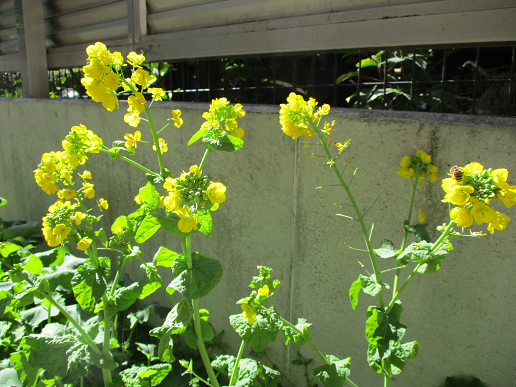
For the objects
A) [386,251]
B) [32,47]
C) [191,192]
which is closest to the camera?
[191,192]

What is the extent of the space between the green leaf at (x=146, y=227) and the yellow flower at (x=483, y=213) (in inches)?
37.5

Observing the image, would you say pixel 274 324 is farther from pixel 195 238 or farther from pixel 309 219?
pixel 195 238

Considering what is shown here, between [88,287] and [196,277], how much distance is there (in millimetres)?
539

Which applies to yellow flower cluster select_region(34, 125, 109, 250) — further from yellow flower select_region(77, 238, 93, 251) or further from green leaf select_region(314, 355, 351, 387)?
green leaf select_region(314, 355, 351, 387)

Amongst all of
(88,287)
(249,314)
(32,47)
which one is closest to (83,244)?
(88,287)

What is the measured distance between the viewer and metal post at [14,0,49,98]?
365cm

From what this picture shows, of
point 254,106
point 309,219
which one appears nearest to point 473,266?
point 309,219

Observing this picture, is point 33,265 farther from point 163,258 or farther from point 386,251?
point 386,251

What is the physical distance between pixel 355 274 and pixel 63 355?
131cm

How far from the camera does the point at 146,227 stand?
4.18ft

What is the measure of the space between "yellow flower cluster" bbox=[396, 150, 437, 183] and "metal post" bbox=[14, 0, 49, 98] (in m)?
3.65

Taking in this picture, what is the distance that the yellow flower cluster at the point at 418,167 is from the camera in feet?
4.64

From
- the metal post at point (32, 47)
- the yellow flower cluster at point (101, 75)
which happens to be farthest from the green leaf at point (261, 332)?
the metal post at point (32, 47)

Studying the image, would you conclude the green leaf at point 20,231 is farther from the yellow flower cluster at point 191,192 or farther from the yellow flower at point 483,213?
the yellow flower at point 483,213
